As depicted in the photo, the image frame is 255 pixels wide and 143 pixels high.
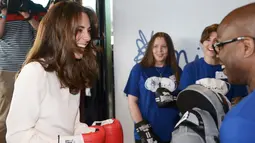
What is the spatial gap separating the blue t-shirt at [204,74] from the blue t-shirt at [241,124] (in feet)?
3.99

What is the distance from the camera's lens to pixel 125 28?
102 inches

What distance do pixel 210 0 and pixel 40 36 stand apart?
1.56m

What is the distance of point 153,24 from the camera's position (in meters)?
2.49

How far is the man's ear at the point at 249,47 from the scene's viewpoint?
0.83 meters

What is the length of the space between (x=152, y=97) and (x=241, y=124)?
1465mm

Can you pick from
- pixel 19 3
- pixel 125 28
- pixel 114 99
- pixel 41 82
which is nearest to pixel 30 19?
pixel 19 3

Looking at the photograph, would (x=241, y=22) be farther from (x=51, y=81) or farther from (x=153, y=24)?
(x=153, y=24)

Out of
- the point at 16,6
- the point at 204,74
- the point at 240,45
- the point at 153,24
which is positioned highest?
the point at 16,6

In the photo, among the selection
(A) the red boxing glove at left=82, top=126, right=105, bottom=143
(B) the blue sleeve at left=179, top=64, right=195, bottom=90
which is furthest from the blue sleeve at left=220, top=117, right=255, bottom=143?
(B) the blue sleeve at left=179, top=64, right=195, bottom=90

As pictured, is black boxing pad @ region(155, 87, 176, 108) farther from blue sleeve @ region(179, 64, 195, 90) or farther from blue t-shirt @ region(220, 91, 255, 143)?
blue t-shirt @ region(220, 91, 255, 143)

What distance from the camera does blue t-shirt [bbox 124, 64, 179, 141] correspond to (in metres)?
2.08

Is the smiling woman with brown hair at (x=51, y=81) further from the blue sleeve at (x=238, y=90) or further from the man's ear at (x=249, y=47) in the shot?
the blue sleeve at (x=238, y=90)

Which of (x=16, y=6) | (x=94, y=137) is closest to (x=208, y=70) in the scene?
(x=94, y=137)

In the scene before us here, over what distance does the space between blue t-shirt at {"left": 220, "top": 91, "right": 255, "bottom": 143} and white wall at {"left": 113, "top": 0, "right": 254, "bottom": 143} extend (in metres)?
1.70
